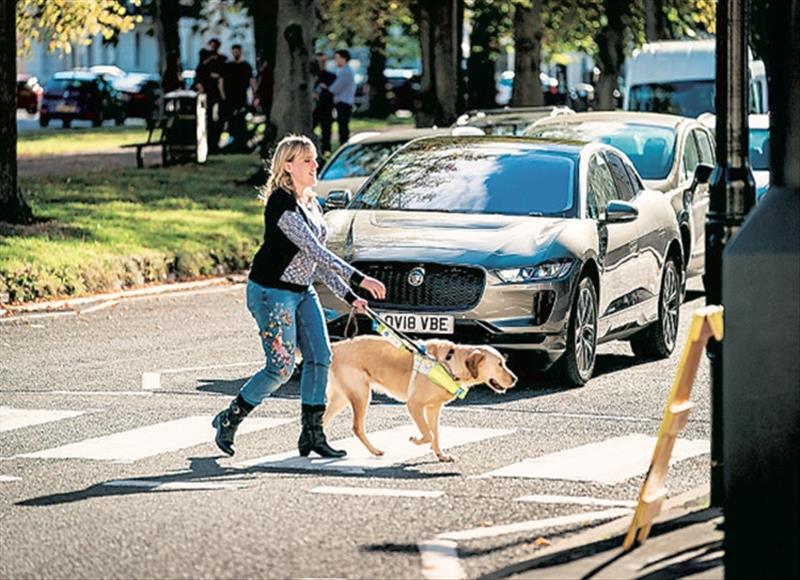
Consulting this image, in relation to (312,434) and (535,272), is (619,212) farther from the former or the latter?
(312,434)

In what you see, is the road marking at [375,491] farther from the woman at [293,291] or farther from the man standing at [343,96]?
the man standing at [343,96]

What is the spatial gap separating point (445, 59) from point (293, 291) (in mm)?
31233

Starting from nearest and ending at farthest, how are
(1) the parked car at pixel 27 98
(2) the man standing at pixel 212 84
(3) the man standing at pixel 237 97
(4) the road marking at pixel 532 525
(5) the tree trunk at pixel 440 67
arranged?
(4) the road marking at pixel 532 525 < (5) the tree trunk at pixel 440 67 < (3) the man standing at pixel 237 97 < (2) the man standing at pixel 212 84 < (1) the parked car at pixel 27 98

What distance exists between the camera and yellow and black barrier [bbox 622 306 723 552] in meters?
8.57

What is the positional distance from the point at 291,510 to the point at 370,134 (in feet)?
48.2

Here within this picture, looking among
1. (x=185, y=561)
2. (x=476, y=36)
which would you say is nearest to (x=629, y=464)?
(x=185, y=561)

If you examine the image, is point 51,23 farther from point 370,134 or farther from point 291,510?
point 291,510

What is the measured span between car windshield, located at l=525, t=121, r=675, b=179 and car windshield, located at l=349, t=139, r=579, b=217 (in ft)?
16.1

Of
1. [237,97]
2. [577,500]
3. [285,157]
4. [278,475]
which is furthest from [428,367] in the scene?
[237,97]

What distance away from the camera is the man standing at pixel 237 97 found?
4253cm

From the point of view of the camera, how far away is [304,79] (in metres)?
32.8

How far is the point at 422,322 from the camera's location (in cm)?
1470

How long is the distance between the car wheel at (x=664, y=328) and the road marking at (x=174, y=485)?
6.92 metres

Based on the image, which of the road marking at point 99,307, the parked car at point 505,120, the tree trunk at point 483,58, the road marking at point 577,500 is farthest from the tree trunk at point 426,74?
the road marking at point 577,500
